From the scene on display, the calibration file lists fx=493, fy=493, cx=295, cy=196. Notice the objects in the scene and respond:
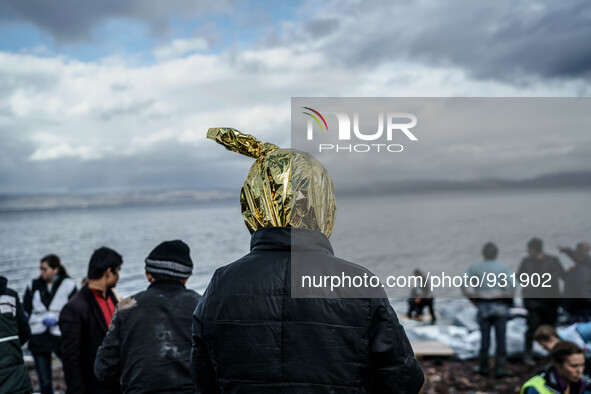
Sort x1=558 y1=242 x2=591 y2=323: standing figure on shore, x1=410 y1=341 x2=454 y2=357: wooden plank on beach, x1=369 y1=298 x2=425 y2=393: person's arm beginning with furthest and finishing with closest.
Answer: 1. x1=410 y1=341 x2=454 y2=357: wooden plank on beach
2. x1=558 y1=242 x2=591 y2=323: standing figure on shore
3. x1=369 y1=298 x2=425 y2=393: person's arm

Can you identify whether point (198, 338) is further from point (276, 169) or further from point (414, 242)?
point (414, 242)

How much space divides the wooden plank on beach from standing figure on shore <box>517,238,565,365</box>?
1158 millimetres

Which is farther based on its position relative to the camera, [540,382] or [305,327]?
[540,382]

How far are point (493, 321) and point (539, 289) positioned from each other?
1.27 meters

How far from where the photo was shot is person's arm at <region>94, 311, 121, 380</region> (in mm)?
2857

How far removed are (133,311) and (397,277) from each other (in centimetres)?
165

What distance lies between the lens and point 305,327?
63.0 inches

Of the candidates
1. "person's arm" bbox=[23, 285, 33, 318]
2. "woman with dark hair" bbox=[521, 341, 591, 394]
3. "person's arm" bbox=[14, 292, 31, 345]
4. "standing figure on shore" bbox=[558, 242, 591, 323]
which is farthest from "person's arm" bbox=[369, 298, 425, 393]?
"standing figure on shore" bbox=[558, 242, 591, 323]

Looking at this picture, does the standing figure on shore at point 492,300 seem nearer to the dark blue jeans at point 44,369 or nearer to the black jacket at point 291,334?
the dark blue jeans at point 44,369

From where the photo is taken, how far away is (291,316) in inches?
63.6

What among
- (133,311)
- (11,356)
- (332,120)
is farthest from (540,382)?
(11,356)

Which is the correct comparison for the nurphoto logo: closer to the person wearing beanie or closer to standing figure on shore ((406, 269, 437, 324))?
the person wearing beanie

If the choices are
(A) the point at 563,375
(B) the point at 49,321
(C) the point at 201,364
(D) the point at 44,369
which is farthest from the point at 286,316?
(D) the point at 44,369

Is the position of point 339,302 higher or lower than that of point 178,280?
higher
